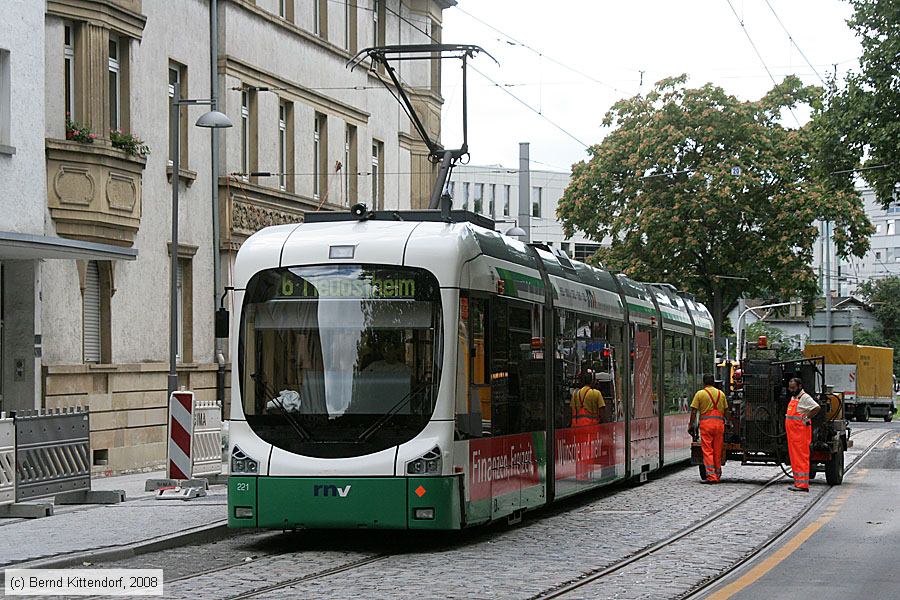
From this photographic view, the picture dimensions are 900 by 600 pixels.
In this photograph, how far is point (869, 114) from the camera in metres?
30.2

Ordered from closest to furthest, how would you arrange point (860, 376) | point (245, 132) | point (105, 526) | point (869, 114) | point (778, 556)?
point (778, 556) < point (105, 526) < point (869, 114) < point (245, 132) < point (860, 376)

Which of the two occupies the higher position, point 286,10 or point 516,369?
point 286,10

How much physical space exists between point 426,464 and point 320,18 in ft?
75.8

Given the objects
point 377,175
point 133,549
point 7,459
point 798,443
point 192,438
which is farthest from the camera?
point 377,175

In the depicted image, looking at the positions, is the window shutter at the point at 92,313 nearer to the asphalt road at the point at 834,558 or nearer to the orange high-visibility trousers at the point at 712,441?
the orange high-visibility trousers at the point at 712,441

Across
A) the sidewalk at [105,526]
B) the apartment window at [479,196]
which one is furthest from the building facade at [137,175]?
the apartment window at [479,196]

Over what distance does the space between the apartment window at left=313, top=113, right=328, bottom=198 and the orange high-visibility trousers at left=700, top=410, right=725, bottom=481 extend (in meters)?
14.5

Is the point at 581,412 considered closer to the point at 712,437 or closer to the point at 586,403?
the point at 586,403

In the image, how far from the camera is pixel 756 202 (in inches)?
2116

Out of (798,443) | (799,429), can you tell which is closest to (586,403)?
(799,429)

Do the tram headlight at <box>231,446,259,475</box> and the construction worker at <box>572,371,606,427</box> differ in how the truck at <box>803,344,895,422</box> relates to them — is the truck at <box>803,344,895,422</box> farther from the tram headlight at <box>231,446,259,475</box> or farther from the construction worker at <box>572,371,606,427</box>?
the tram headlight at <box>231,446,259,475</box>

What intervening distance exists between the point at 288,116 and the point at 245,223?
3.92 m

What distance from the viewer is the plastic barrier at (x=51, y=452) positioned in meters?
17.6

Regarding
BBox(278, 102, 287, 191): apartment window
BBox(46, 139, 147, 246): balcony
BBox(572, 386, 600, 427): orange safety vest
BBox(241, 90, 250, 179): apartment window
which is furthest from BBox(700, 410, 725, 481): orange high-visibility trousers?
BBox(278, 102, 287, 191): apartment window
